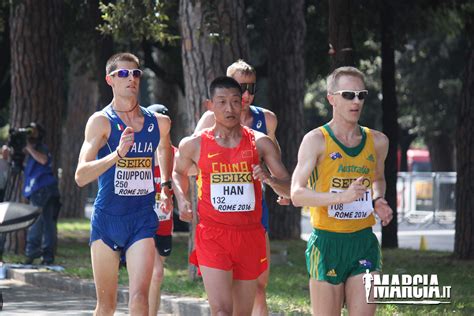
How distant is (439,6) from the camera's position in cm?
2223

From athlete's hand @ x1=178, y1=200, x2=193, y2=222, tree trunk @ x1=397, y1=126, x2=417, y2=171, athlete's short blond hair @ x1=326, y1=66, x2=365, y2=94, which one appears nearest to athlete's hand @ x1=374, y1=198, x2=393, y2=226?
athlete's short blond hair @ x1=326, y1=66, x2=365, y2=94

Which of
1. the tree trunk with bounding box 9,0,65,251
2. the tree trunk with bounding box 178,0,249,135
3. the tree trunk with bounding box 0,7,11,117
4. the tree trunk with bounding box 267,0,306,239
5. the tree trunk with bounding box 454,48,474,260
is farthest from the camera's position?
the tree trunk with bounding box 0,7,11,117

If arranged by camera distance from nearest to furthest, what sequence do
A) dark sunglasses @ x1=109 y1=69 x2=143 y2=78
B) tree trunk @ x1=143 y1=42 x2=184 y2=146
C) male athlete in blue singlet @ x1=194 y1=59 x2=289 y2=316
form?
dark sunglasses @ x1=109 y1=69 x2=143 y2=78 → male athlete in blue singlet @ x1=194 y1=59 x2=289 y2=316 → tree trunk @ x1=143 y1=42 x2=184 y2=146

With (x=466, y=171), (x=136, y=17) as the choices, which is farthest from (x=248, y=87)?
(x=466, y=171)

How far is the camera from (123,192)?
8.83 m

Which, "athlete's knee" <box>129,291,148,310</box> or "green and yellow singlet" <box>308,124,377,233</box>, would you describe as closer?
"green and yellow singlet" <box>308,124,377,233</box>

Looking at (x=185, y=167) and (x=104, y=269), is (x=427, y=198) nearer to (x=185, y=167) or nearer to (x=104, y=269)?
(x=104, y=269)

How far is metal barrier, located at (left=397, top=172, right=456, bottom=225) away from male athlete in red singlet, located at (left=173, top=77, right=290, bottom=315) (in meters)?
27.4

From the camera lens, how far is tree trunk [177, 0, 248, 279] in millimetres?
14383

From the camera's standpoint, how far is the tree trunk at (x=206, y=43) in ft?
47.2

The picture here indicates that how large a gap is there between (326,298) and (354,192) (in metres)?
0.78

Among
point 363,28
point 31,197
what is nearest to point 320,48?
point 363,28

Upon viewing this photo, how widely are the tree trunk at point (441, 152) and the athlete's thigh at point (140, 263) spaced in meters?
45.7

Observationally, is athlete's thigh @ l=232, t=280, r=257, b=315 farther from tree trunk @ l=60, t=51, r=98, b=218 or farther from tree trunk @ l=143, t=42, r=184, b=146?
tree trunk @ l=60, t=51, r=98, b=218
